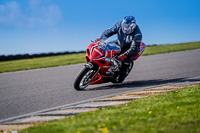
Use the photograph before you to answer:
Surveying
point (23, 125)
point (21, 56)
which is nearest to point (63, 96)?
point (23, 125)

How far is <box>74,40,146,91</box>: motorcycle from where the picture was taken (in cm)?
664

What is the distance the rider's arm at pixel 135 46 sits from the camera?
23.2 feet

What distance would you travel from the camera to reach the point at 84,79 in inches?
272

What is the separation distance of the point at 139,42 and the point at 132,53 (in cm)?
37

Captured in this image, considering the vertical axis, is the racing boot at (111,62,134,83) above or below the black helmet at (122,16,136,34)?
below

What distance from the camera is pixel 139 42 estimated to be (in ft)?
23.6

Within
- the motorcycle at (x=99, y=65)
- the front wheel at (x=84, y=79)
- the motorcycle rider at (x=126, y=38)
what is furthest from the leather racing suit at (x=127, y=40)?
the front wheel at (x=84, y=79)

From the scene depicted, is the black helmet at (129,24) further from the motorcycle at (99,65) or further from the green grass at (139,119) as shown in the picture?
the green grass at (139,119)

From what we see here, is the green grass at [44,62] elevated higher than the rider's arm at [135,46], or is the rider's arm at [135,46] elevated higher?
the rider's arm at [135,46]

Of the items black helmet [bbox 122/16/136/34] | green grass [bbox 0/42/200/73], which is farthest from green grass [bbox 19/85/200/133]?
green grass [bbox 0/42/200/73]

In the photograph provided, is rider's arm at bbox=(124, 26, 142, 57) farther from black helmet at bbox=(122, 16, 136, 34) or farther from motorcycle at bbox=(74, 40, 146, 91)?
motorcycle at bbox=(74, 40, 146, 91)

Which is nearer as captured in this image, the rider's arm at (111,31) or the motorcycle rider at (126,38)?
the motorcycle rider at (126,38)

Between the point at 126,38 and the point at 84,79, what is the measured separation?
5.36 ft

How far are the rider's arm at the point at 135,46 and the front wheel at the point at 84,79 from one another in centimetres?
103
